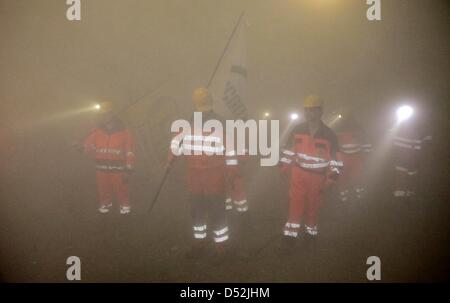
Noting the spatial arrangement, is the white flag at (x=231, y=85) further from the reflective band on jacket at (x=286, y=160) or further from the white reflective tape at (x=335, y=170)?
the white reflective tape at (x=335, y=170)

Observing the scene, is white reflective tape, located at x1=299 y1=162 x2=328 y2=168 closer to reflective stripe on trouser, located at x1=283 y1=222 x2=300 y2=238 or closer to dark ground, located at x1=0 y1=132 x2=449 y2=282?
reflective stripe on trouser, located at x1=283 y1=222 x2=300 y2=238

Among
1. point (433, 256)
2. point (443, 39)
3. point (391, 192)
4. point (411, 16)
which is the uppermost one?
point (411, 16)

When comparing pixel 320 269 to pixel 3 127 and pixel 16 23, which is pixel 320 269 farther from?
pixel 3 127

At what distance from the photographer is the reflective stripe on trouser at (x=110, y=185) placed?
420cm

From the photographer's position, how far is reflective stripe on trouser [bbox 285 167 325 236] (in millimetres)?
3393

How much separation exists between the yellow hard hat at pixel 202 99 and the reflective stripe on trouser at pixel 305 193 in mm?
1239

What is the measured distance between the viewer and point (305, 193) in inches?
134

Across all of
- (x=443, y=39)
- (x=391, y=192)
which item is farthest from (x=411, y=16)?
(x=391, y=192)

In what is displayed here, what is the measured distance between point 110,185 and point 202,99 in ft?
6.58

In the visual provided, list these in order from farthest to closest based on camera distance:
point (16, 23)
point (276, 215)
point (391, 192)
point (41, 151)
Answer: point (41, 151) < point (391, 192) < point (276, 215) < point (16, 23)

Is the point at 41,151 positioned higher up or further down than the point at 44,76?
further down

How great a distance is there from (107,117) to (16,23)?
1.70 m

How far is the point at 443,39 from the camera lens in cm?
426
